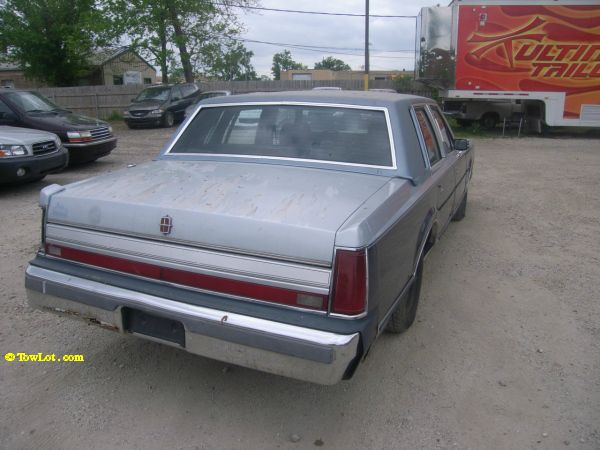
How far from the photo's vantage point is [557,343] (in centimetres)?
→ 347

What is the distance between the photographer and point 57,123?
9.29m

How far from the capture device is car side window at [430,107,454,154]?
472 cm

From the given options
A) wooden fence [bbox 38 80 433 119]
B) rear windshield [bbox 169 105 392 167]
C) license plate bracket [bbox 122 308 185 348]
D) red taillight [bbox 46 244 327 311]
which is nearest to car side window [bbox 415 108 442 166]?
rear windshield [bbox 169 105 392 167]

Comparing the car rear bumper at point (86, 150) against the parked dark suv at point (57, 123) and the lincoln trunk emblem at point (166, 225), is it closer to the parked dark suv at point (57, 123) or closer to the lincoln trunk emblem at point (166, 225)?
the parked dark suv at point (57, 123)

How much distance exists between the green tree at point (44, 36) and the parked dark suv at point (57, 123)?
16950 millimetres

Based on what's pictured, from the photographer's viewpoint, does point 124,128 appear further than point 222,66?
No

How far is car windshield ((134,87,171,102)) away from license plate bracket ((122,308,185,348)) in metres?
16.9

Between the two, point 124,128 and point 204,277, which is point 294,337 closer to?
point 204,277

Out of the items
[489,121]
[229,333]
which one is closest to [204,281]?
[229,333]

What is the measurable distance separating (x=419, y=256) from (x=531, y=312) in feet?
4.22

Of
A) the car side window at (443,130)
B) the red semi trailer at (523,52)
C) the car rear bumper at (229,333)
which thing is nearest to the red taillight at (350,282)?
the car rear bumper at (229,333)

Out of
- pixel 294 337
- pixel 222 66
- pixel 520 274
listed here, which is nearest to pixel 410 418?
pixel 294 337

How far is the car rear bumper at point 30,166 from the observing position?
7.13 meters

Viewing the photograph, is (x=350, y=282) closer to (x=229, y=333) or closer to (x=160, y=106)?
(x=229, y=333)
